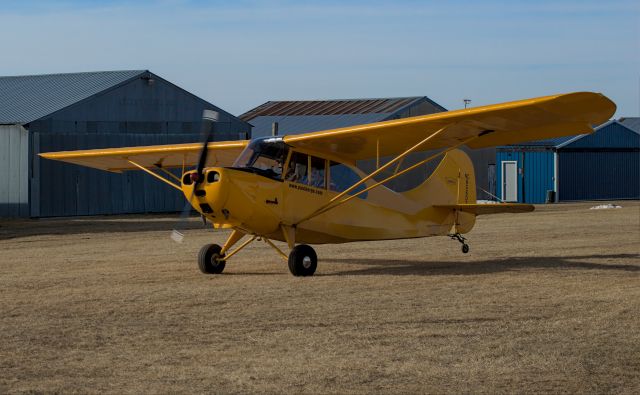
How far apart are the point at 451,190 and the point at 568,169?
36.0 metres

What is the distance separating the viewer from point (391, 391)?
7.81m

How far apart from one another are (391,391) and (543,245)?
1466 cm

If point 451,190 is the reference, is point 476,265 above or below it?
below

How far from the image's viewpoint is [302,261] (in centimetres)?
1549

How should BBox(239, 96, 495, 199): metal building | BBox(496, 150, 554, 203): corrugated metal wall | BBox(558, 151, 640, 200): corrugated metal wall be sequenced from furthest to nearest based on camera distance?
BBox(558, 151, 640, 200): corrugated metal wall → BBox(496, 150, 554, 203): corrugated metal wall → BBox(239, 96, 495, 199): metal building

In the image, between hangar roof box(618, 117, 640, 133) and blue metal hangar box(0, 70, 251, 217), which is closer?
blue metal hangar box(0, 70, 251, 217)

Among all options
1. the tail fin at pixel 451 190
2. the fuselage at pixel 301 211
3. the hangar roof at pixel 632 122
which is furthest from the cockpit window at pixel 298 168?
the hangar roof at pixel 632 122

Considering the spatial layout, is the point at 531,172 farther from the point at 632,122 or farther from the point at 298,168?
the point at 298,168

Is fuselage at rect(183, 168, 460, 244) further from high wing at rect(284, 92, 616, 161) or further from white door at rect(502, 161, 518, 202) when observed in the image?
white door at rect(502, 161, 518, 202)

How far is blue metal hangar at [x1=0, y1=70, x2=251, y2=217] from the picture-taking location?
109ft

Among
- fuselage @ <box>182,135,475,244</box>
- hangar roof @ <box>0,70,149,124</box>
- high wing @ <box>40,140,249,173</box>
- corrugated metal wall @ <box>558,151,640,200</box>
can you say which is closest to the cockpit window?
fuselage @ <box>182,135,475,244</box>

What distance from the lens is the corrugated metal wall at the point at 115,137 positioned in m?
33.6

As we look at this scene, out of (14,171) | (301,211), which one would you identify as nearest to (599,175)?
(14,171)

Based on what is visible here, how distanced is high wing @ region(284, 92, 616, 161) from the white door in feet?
117
